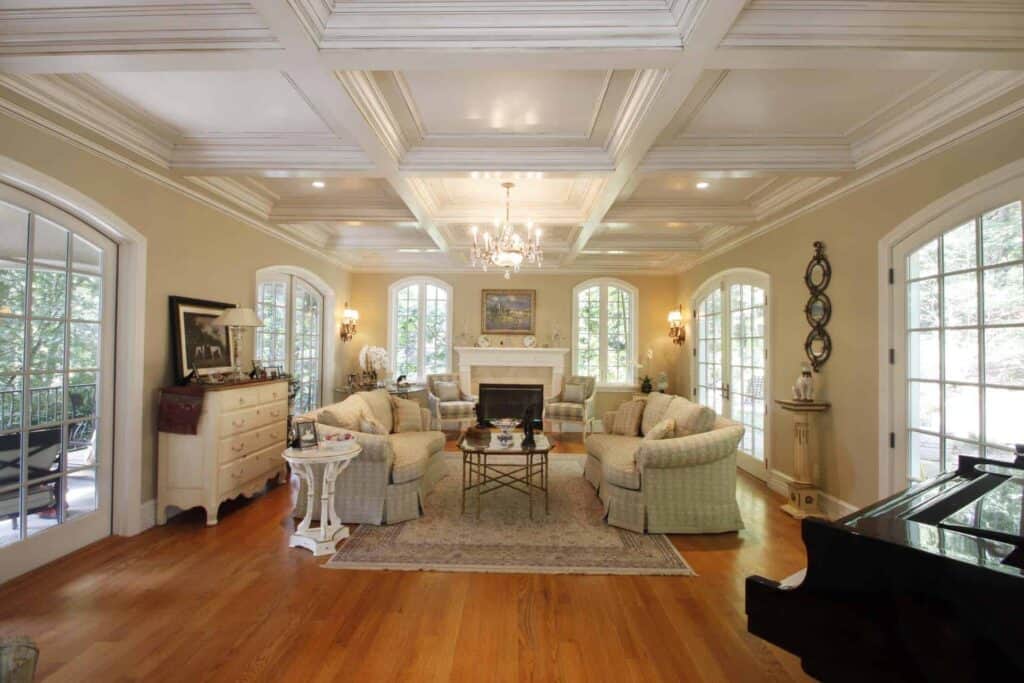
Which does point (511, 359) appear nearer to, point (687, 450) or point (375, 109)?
point (687, 450)

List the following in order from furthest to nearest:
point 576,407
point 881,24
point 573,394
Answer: point 573,394
point 576,407
point 881,24

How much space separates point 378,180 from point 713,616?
13.8 ft

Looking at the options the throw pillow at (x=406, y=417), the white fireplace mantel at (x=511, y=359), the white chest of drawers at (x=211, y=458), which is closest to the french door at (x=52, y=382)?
the white chest of drawers at (x=211, y=458)

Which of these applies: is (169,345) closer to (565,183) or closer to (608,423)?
(565,183)

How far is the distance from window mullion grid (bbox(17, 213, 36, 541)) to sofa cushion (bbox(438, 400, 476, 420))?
4.59m

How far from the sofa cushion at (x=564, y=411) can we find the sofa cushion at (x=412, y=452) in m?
2.69

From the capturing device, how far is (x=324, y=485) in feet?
10.5

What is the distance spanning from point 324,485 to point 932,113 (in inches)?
183

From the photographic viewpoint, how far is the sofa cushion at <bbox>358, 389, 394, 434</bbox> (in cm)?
453

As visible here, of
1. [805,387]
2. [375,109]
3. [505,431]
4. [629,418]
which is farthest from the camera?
[629,418]

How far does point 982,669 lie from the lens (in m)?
1.02

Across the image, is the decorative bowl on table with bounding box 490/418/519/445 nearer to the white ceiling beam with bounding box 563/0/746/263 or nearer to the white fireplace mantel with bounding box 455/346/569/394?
the white ceiling beam with bounding box 563/0/746/263

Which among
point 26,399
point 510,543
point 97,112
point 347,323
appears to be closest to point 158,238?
point 97,112

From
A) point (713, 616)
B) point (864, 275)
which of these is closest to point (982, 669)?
point (713, 616)
